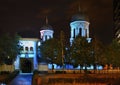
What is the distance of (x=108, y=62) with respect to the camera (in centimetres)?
8656

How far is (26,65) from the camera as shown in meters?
99.1

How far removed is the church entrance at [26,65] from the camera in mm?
99312

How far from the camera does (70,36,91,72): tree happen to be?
8350cm

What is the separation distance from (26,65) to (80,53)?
19940 mm

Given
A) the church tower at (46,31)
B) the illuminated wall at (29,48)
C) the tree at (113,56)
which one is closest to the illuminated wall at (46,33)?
the church tower at (46,31)

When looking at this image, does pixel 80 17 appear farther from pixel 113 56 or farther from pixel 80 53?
pixel 113 56

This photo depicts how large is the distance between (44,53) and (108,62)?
15705 mm

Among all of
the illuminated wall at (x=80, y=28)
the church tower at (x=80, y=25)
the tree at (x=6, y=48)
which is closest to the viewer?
the tree at (x=6, y=48)

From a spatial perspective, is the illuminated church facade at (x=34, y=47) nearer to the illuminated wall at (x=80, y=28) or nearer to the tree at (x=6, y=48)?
the illuminated wall at (x=80, y=28)

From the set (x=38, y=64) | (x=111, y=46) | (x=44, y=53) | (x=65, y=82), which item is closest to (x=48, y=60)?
(x=44, y=53)

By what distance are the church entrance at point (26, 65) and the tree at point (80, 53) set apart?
645 inches

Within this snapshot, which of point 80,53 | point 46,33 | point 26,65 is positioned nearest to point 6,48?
point 80,53

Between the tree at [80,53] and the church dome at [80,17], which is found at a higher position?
the church dome at [80,17]

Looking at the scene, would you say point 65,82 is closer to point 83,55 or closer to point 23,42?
point 83,55
